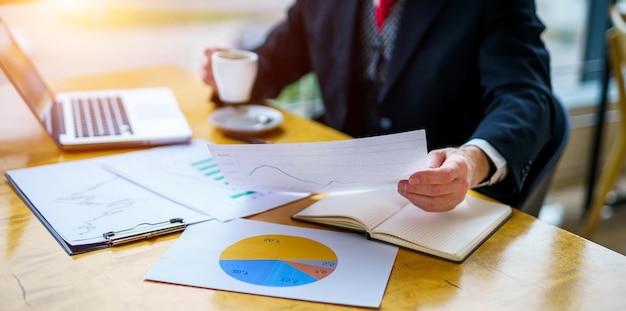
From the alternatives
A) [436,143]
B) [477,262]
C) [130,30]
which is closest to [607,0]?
[436,143]

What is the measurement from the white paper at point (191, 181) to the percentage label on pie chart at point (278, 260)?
10 centimetres

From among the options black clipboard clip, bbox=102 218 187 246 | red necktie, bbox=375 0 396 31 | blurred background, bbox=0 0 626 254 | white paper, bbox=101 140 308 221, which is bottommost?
blurred background, bbox=0 0 626 254

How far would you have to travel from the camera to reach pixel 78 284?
692mm

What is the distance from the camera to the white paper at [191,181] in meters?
0.91

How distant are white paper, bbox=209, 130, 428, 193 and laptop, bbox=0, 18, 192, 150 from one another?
1.02ft

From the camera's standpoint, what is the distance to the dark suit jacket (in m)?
1.06

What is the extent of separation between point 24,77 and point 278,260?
0.69 m

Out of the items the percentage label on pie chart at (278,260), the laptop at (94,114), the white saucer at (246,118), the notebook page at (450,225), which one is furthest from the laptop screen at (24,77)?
the notebook page at (450,225)

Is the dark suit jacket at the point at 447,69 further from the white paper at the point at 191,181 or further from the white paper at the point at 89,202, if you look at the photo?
the white paper at the point at 89,202

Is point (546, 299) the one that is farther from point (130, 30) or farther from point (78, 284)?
point (130, 30)

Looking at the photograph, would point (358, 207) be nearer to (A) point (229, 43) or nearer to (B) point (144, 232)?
(B) point (144, 232)

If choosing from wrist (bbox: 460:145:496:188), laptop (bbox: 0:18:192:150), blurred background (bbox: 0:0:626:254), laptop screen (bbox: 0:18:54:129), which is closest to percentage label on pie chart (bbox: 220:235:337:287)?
wrist (bbox: 460:145:496:188)

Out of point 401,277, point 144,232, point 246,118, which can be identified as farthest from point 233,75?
point 401,277

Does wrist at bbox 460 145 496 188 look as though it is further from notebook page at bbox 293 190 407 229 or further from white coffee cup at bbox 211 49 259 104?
Result: white coffee cup at bbox 211 49 259 104
